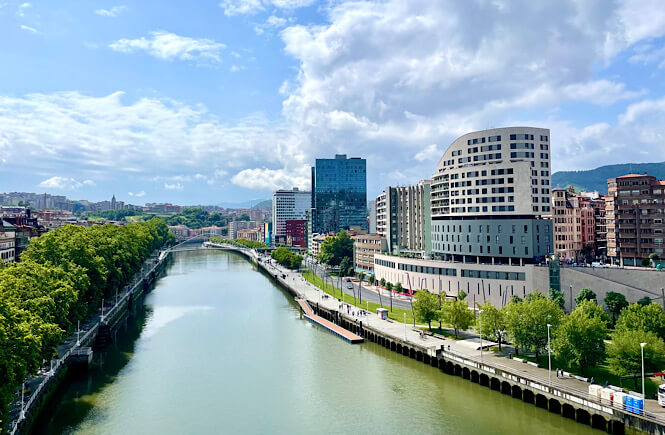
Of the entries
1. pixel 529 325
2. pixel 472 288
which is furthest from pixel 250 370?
pixel 472 288

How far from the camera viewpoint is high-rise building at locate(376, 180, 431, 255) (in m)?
109

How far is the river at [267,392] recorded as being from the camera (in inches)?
1473

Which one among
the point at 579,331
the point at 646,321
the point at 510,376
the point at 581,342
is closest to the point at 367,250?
the point at 510,376

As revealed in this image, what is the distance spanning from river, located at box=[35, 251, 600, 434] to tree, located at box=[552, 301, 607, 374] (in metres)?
5.73

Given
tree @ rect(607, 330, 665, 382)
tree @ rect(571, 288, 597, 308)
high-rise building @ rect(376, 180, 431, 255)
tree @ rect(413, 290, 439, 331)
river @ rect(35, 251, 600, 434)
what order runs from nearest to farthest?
tree @ rect(607, 330, 665, 382), river @ rect(35, 251, 600, 434), tree @ rect(413, 290, 439, 331), tree @ rect(571, 288, 597, 308), high-rise building @ rect(376, 180, 431, 255)

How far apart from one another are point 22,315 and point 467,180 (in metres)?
66.2

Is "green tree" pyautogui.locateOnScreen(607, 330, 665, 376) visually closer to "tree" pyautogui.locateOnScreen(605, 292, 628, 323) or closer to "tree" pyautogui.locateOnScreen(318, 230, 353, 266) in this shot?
"tree" pyautogui.locateOnScreen(605, 292, 628, 323)

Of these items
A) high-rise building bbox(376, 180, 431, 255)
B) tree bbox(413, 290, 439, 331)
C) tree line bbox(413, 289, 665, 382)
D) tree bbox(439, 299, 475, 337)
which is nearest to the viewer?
tree line bbox(413, 289, 665, 382)

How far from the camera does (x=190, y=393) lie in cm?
4453

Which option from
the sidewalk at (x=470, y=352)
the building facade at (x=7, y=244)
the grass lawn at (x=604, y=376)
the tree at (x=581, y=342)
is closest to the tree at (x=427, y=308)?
the sidewalk at (x=470, y=352)

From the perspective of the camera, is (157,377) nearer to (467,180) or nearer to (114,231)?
(467,180)

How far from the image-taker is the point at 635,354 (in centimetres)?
3731

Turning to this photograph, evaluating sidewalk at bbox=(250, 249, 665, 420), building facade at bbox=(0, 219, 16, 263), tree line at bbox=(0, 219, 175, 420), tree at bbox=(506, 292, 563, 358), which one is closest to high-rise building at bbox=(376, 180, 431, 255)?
sidewalk at bbox=(250, 249, 665, 420)

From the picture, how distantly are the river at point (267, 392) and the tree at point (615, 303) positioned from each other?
2575 cm
